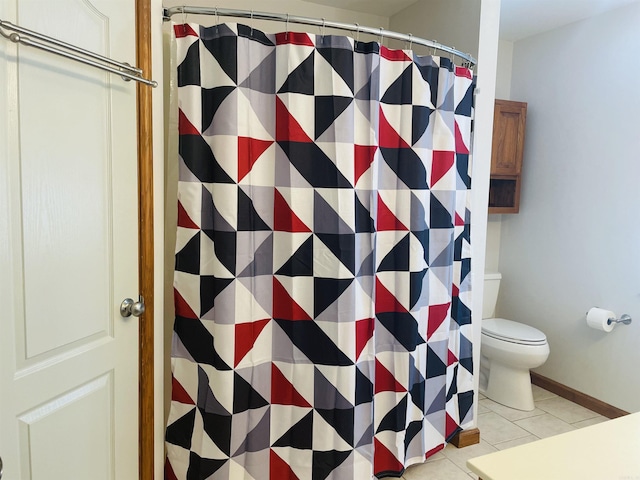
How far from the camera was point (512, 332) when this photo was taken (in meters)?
2.87

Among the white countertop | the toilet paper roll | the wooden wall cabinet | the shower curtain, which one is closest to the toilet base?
the toilet paper roll

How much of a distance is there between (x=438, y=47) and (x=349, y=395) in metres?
1.58

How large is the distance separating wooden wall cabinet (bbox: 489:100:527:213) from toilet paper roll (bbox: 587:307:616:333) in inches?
34.3

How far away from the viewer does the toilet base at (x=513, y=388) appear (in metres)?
2.83

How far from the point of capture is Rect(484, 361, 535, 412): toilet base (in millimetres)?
2832

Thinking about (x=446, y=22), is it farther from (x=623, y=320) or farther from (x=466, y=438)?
(x=466, y=438)

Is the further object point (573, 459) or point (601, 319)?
point (601, 319)

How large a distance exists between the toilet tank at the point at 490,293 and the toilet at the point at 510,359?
167mm

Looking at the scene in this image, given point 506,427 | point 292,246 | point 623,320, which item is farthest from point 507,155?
point 292,246

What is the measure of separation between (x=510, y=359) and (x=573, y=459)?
6.54 feet

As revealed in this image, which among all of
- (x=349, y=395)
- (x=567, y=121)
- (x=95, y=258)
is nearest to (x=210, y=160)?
(x=95, y=258)

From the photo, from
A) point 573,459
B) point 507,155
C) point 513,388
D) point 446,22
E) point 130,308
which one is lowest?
point 513,388

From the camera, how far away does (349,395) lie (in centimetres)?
178

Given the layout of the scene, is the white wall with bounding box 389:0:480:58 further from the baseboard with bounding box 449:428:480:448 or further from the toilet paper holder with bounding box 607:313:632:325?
the baseboard with bounding box 449:428:480:448
